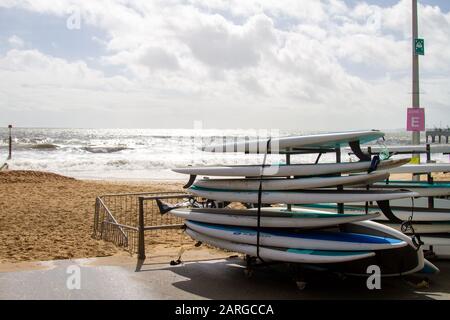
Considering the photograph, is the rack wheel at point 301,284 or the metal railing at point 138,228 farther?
the metal railing at point 138,228

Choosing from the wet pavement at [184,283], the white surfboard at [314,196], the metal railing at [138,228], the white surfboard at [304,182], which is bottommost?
the wet pavement at [184,283]

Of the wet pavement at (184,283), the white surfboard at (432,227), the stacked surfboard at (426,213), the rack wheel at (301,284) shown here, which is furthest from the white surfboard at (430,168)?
the rack wheel at (301,284)

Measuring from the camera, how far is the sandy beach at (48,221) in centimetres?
802

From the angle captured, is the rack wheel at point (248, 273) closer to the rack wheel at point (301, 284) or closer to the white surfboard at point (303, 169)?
the rack wheel at point (301, 284)

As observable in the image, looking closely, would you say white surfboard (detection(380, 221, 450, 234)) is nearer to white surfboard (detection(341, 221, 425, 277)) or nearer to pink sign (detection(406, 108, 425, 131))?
white surfboard (detection(341, 221, 425, 277))

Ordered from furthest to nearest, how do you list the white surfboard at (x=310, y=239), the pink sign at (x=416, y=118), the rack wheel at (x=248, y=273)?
1. the pink sign at (x=416, y=118)
2. the rack wheel at (x=248, y=273)
3. the white surfboard at (x=310, y=239)

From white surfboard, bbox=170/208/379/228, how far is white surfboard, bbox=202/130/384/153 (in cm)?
80

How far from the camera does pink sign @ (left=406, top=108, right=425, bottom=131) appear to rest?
10195 mm

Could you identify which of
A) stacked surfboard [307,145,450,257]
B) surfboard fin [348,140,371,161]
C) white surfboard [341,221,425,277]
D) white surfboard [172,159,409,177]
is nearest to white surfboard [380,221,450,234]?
stacked surfboard [307,145,450,257]

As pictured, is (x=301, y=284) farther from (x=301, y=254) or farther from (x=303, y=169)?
(x=303, y=169)

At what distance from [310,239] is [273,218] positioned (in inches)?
21.3

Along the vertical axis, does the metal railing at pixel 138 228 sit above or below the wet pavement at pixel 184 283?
above
